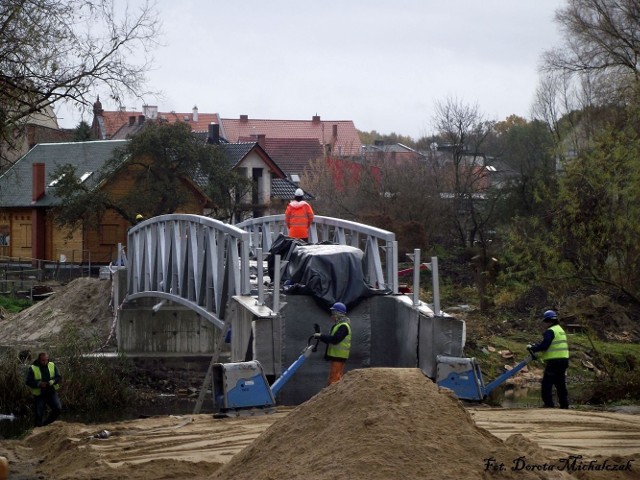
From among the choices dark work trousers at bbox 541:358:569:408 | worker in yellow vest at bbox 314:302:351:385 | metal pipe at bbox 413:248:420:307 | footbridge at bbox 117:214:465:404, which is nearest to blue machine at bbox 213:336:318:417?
worker in yellow vest at bbox 314:302:351:385

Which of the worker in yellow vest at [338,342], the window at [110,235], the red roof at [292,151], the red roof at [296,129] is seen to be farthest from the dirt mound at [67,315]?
the red roof at [296,129]

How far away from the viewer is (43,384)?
69.9ft

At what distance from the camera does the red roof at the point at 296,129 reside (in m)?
95.2

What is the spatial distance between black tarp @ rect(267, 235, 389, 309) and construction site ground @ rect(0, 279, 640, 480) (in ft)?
12.2

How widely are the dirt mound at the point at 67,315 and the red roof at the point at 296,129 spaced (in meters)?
54.4

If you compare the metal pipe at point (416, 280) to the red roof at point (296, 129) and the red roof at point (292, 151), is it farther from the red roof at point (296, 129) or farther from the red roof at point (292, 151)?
the red roof at point (296, 129)

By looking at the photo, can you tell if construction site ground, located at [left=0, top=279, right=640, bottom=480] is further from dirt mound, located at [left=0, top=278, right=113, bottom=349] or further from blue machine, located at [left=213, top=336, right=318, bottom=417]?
dirt mound, located at [left=0, top=278, right=113, bottom=349]

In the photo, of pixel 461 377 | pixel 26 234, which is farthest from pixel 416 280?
pixel 26 234

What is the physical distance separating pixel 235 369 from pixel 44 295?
2880cm

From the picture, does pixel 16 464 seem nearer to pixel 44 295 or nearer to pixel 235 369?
pixel 235 369

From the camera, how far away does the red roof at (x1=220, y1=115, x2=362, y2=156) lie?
95188 mm

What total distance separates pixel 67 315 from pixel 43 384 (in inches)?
667

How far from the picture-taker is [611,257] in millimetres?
27578

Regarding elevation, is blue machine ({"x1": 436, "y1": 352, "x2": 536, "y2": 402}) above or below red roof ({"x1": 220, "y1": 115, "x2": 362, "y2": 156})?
below
